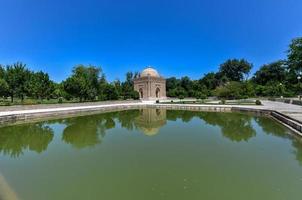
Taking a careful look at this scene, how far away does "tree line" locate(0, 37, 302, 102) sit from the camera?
21.1m

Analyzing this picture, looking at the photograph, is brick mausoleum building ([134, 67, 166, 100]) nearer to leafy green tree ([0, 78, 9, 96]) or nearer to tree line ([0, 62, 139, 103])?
tree line ([0, 62, 139, 103])

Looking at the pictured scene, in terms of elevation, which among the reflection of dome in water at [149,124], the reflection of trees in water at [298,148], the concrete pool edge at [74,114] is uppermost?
the concrete pool edge at [74,114]

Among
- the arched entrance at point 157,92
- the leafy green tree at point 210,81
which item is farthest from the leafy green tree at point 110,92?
the leafy green tree at point 210,81

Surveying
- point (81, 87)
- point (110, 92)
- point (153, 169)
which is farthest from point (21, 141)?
point (110, 92)

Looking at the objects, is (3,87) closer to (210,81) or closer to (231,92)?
(231,92)

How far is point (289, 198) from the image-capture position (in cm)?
338

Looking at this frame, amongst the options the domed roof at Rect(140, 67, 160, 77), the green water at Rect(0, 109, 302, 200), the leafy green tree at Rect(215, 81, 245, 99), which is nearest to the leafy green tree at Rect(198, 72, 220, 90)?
the domed roof at Rect(140, 67, 160, 77)

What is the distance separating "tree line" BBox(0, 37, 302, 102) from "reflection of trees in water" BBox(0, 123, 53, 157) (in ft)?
41.0

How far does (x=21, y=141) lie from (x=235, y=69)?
53.0 m

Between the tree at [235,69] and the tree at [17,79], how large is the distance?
44596 mm

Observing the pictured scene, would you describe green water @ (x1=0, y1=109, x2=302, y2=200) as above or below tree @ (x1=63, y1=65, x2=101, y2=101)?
below

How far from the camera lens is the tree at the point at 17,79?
66.7ft

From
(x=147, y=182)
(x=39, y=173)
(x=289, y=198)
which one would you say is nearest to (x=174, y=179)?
(x=147, y=182)

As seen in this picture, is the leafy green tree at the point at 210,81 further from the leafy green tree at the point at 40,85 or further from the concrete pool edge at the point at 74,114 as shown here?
the leafy green tree at the point at 40,85
